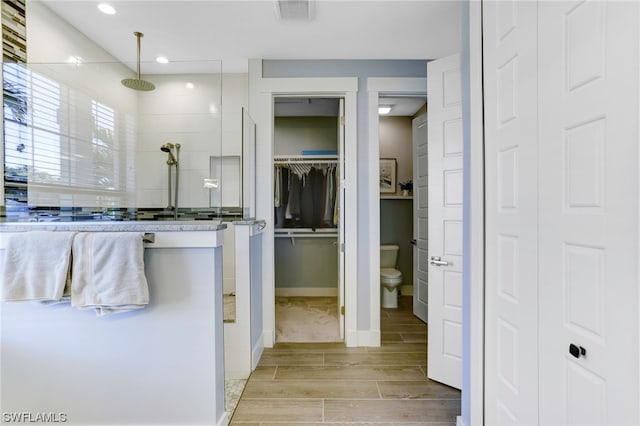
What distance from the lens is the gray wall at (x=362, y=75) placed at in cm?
272

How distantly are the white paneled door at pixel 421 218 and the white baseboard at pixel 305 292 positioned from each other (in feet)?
4.15

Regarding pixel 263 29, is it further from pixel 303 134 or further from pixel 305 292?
pixel 305 292

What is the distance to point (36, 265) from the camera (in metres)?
1.37

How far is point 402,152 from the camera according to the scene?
4441 millimetres

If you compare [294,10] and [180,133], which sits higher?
[294,10]

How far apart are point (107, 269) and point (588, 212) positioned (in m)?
1.88

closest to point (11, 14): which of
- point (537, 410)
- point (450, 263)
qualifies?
point (450, 263)

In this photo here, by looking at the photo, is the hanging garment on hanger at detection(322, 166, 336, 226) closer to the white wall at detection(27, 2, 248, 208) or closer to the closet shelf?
the closet shelf

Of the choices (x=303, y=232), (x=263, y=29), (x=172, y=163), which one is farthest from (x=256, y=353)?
(x=263, y=29)

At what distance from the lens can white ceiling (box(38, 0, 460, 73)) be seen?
6.73 feet

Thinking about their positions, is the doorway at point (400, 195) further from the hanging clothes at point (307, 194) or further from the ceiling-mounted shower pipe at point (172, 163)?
the ceiling-mounted shower pipe at point (172, 163)

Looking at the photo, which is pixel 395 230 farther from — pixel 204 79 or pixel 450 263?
pixel 204 79

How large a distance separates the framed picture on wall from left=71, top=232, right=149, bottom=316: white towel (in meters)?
3.57

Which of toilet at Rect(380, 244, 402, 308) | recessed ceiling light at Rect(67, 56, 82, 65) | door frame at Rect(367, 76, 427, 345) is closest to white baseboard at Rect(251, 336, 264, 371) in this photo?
door frame at Rect(367, 76, 427, 345)
